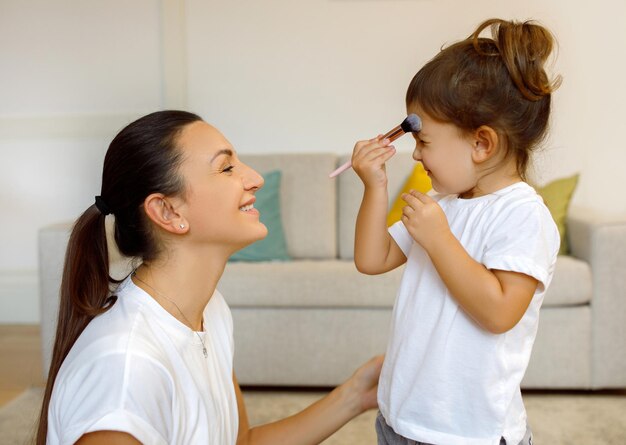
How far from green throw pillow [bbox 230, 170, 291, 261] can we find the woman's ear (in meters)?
1.94

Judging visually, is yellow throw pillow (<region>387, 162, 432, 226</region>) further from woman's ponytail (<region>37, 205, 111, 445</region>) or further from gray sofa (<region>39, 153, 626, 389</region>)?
woman's ponytail (<region>37, 205, 111, 445</region>)

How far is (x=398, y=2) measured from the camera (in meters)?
3.82

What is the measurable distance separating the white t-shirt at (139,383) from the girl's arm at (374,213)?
355mm

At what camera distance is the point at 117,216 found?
4.40 feet

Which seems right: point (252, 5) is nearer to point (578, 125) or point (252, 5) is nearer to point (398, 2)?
point (398, 2)

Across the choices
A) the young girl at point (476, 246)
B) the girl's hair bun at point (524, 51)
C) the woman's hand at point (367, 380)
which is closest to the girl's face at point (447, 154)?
the young girl at point (476, 246)

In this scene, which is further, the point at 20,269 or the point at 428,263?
the point at 20,269

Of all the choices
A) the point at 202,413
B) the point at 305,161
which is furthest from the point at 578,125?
the point at 202,413

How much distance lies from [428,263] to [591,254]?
5.66ft

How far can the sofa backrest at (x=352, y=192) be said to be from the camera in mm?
3508

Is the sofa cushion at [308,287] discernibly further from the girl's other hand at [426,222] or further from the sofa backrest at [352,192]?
the girl's other hand at [426,222]

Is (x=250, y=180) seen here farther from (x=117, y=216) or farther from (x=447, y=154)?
(x=447, y=154)

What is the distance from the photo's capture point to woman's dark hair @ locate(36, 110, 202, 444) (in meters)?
1.27

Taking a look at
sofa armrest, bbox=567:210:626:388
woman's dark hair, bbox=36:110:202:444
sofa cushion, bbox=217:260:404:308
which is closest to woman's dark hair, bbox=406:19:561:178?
woman's dark hair, bbox=36:110:202:444
